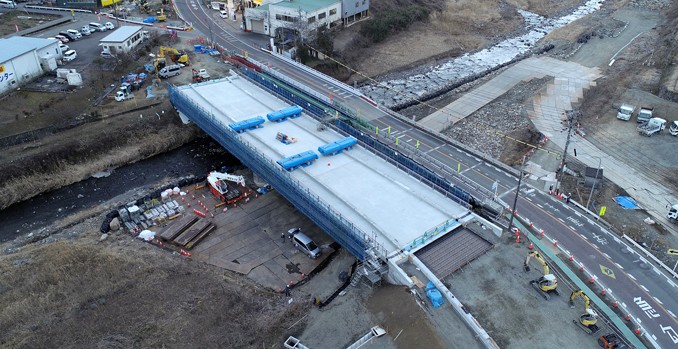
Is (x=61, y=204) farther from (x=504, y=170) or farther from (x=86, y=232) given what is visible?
(x=504, y=170)

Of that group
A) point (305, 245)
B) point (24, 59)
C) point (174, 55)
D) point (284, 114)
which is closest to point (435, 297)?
point (305, 245)

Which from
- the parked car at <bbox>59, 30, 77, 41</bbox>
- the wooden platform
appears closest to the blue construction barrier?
the wooden platform

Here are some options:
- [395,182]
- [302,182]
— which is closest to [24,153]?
[302,182]

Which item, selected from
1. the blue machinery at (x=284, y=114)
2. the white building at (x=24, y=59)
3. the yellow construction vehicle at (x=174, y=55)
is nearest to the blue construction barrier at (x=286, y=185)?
the blue machinery at (x=284, y=114)

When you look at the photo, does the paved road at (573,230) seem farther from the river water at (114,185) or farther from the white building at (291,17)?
the white building at (291,17)

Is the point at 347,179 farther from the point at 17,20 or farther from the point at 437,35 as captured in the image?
the point at 17,20
